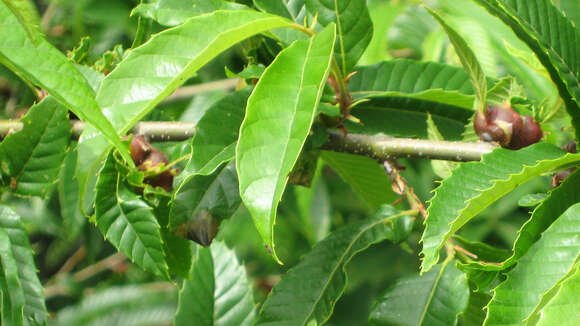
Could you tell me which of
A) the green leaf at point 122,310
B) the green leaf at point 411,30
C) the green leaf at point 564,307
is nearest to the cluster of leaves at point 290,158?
the green leaf at point 564,307

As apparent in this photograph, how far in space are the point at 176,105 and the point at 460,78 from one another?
1.20 m

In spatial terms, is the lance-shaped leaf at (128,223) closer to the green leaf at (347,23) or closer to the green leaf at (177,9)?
the green leaf at (177,9)

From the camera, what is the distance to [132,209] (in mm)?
819

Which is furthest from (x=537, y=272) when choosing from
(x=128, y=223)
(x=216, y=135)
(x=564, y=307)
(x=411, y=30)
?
(x=411, y=30)

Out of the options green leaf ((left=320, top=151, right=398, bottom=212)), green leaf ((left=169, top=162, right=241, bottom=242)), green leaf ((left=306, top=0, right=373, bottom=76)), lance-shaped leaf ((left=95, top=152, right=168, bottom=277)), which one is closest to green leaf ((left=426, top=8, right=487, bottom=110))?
green leaf ((left=306, top=0, right=373, bottom=76))

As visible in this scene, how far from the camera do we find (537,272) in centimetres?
60

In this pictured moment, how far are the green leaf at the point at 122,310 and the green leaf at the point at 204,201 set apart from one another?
4.96 feet

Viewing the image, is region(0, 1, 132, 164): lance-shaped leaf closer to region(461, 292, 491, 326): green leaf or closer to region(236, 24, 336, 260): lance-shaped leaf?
region(236, 24, 336, 260): lance-shaped leaf

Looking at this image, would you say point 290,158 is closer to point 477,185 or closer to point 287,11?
point 477,185

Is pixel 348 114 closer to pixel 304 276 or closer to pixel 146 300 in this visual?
pixel 304 276

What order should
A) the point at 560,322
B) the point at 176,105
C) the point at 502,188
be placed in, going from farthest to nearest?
the point at 176,105, the point at 502,188, the point at 560,322

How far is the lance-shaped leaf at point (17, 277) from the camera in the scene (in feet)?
2.41

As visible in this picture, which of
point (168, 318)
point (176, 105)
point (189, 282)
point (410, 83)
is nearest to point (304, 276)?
point (189, 282)

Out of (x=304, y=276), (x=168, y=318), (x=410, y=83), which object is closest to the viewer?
(x=304, y=276)
